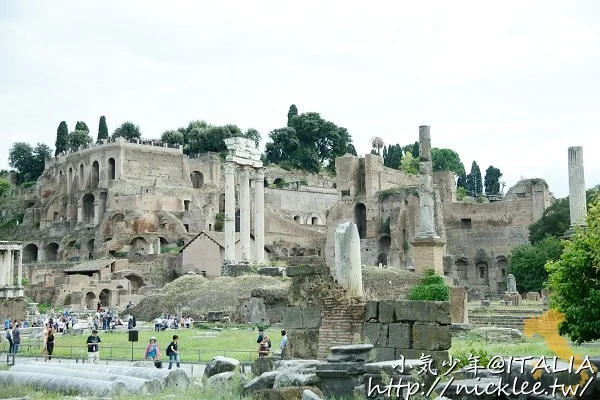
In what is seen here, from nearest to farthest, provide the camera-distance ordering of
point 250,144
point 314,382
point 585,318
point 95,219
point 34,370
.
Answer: point 314,382
point 585,318
point 34,370
point 250,144
point 95,219

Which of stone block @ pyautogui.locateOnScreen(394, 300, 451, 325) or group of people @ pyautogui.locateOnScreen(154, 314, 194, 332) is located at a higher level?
stone block @ pyautogui.locateOnScreen(394, 300, 451, 325)

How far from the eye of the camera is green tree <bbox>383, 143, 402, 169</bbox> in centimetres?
10169

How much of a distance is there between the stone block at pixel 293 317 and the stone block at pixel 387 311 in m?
1.94

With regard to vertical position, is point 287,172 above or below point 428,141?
above

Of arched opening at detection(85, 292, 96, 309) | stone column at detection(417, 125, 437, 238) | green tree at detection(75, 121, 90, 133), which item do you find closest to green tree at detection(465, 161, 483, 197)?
green tree at detection(75, 121, 90, 133)

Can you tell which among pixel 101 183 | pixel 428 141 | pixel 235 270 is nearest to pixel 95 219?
pixel 101 183

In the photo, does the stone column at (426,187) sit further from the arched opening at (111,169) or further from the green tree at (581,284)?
the arched opening at (111,169)

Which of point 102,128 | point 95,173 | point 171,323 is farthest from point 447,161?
point 171,323

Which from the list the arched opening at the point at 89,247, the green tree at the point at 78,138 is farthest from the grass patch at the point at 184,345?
the green tree at the point at 78,138

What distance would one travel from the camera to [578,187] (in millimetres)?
31578

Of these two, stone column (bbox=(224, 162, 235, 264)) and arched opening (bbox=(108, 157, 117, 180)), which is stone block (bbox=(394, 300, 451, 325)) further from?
arched opening (bbox=(108, 157, 117, 180))

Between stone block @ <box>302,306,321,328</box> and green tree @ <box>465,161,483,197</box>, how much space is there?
95.4 metres

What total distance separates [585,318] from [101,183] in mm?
70907

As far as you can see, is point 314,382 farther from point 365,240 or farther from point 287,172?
point 287,172
